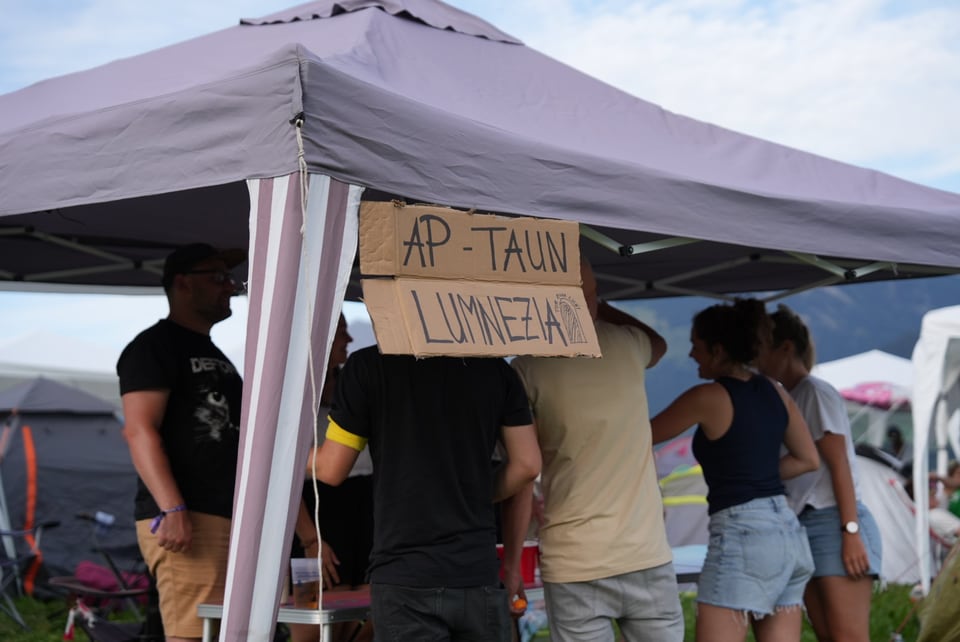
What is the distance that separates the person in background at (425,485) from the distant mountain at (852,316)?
2138 cm

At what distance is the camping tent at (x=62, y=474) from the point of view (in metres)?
8.73

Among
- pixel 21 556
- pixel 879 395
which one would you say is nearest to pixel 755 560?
pixel 21 556

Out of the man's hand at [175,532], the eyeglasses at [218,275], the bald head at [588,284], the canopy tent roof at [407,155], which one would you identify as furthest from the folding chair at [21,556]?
the bald head at [588,284]

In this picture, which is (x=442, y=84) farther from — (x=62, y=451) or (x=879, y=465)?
(x=879, y=465)

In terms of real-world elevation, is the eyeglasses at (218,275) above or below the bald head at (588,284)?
above

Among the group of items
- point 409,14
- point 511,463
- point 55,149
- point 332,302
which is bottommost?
point 511,463

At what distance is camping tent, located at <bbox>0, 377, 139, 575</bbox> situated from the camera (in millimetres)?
8734

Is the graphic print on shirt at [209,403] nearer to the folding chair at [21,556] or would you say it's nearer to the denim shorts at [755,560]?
the denim shorts at [755,560]

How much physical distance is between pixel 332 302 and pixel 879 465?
8.83 m

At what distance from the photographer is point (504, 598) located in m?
2.68

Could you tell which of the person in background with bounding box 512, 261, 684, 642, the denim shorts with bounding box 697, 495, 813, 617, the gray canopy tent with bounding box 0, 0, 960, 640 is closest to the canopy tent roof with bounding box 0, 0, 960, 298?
the gray canopy tent with bounding box 0, 0, 960, 640

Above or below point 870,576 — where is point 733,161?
above

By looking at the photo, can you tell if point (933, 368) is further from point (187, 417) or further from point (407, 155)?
point (407, 155)

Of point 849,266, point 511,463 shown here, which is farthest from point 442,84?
point 849,266
